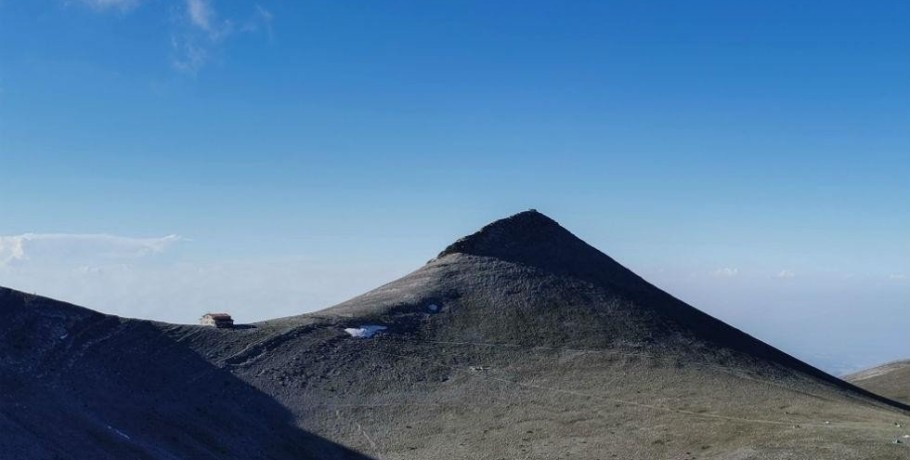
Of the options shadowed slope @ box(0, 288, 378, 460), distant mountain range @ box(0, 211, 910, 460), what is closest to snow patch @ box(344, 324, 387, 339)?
distant mountain range @ box(0, 211, 910, 460)

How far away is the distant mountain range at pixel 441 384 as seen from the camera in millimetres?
37000

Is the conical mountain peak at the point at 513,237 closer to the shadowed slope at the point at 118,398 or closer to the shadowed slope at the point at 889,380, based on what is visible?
the shadowed slope at the point at 118,398

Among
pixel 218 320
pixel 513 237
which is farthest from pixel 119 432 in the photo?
pixel 513 237

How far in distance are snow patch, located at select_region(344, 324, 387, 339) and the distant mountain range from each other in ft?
0.54

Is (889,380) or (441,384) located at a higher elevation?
(889,380)

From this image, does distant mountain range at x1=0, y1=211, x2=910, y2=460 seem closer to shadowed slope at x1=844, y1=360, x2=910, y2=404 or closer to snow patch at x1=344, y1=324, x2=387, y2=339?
snow patch at x1=344, y1=324, x2=387, y2=339

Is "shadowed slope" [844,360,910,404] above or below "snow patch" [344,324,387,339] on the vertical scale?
below

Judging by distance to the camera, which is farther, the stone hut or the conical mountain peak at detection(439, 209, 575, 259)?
the conical mountain peak at detection(439, 209, 575, 259)

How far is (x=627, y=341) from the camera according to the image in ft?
189

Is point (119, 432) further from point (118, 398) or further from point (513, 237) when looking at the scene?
point (513, 237)

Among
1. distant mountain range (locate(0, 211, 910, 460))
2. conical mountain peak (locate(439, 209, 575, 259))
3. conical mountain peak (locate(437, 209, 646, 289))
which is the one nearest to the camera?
distant mountain range (locate(0, 211, 910, 460))

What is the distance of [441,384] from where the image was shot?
50.5 meters

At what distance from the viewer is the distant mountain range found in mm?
37000

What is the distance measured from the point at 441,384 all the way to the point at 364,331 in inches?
302
